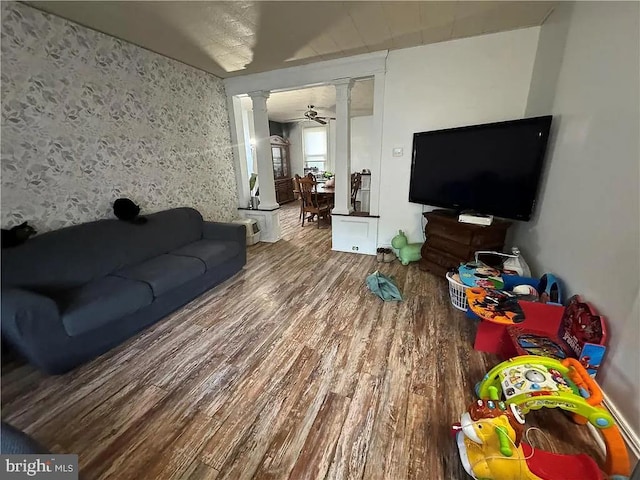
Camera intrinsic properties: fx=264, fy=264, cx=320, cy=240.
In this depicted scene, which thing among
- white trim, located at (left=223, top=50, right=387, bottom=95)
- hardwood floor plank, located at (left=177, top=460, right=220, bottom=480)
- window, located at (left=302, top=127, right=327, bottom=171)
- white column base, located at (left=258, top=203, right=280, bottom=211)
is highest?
white trim, located at (left=223, top=50, right=387, bottom=95)

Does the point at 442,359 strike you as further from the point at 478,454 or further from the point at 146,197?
the point at 146,197

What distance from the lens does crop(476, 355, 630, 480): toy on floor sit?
1.06 m

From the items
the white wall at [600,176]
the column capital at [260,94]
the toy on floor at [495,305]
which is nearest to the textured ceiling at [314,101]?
the column capital at [260,94]

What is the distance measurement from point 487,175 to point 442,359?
1.65 meters

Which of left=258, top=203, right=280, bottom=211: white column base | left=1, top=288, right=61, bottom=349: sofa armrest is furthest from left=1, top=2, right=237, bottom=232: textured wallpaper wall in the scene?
left=258, top=203, right=280, bottom=211: white column base

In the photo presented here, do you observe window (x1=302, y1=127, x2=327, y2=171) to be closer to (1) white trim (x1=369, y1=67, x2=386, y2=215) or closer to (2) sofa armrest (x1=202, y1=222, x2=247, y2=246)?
(1) white trim (x1=369, y1=67, x2=386, y2=215)

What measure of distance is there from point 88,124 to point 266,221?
231cm

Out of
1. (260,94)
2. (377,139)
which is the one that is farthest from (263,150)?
Result: (377,139)

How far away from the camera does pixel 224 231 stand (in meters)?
3.02

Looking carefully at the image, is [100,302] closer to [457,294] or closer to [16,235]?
[16,235]

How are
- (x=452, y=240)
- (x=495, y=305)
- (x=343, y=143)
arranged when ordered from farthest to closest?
(x=343, y=143) < (x=452, y=240) < (x=495, y=305)

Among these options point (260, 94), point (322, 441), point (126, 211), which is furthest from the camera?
point (260, 94)

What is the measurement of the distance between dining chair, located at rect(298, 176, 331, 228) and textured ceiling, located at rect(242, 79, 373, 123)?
1456mm

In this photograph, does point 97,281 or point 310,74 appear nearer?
point 97,281
